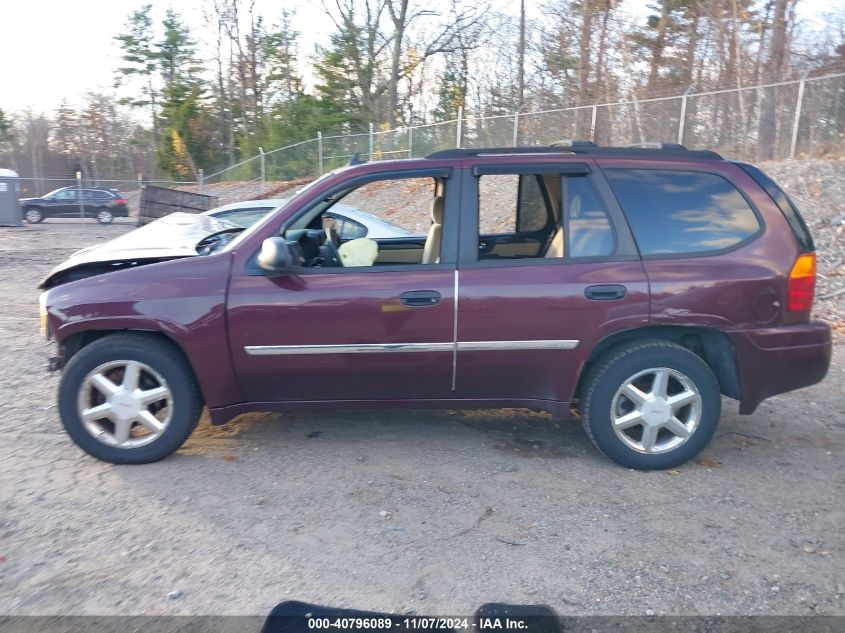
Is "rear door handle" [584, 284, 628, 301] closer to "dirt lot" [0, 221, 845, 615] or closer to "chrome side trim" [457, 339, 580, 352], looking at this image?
"chrome side trim" [457, 339, 580, 352]

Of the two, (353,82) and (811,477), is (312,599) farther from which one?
(353,82)

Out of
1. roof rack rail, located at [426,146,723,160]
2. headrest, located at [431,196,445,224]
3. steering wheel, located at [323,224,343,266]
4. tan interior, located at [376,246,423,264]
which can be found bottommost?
tan interior, located at [376,246,423,264]

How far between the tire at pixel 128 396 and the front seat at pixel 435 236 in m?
1.62

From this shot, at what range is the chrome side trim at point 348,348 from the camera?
Result: 4.38m

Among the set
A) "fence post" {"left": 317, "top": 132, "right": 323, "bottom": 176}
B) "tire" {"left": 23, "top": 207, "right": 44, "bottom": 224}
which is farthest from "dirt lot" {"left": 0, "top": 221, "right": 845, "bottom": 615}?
"tire" {"left": 23, "top": 207, "right": 44, "bottom": 224}

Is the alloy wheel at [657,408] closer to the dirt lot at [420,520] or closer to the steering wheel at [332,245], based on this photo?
the dirt lot at [420,520]

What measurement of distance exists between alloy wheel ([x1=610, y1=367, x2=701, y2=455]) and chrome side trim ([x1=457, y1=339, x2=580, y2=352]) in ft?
1.41

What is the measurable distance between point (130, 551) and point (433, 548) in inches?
57.3

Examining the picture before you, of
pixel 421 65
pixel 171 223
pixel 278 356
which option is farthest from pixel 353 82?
pixel 278 356

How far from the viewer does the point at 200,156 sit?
41812 millimetres

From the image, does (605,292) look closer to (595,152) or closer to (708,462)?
(595,152)

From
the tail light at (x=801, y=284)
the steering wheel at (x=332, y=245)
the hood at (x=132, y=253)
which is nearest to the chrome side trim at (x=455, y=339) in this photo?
the steering wheel at (x=332, y=245)

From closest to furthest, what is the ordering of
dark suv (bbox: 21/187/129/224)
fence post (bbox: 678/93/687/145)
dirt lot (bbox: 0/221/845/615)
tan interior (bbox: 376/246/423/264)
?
1. dirt lot (bbox: 0/221/845/615)
2. tan interior (bbox: 376/246/423/264)
3. fence post (bbox: 678/93/687/145)
4. dark suv (bbox: 21/187/129/224)

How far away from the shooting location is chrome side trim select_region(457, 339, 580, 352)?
4.39m
